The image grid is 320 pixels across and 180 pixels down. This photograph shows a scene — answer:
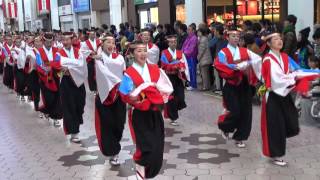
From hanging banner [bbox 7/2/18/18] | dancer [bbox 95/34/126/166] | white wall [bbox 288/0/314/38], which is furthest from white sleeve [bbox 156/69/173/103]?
hanging banner [bbox 7/2/18/18]

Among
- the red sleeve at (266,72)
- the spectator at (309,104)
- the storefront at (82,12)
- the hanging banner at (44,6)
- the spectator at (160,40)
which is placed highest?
the hanging banner at (44,6)

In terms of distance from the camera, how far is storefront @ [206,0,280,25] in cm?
1386

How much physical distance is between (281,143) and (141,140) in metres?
1.82

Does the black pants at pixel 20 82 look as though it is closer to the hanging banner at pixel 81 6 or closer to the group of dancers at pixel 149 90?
the group of dancers at pixel 149 90

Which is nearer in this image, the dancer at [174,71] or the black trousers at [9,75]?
the dancer at [174,71]

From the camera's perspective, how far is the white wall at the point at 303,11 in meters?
11.7

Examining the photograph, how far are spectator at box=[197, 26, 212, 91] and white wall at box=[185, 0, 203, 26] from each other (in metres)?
4.93

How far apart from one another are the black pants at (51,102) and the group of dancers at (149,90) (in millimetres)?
18

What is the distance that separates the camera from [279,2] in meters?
13.4

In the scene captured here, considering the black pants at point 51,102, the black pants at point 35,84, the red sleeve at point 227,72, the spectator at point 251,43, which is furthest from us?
the black pants at point 35,84

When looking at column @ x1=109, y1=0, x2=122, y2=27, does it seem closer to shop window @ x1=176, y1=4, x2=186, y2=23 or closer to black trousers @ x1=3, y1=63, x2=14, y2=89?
shop window @ x1=176, y1=4, x2=186, y2=23

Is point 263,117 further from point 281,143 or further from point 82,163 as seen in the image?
point 82,163

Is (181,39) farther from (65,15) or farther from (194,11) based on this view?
(65,15)

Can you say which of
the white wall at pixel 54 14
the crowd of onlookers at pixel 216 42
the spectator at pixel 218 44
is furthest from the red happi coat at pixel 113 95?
the white wall at pixel 54 14
